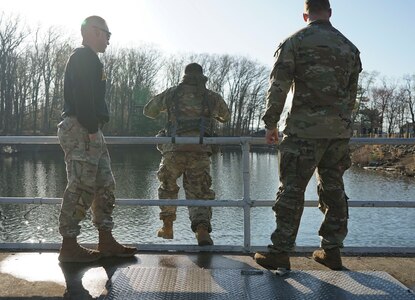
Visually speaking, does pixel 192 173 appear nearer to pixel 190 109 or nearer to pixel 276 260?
pixel 190 109

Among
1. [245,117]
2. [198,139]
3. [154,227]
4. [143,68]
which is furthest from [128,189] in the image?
[245,117]

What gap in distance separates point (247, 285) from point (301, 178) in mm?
941

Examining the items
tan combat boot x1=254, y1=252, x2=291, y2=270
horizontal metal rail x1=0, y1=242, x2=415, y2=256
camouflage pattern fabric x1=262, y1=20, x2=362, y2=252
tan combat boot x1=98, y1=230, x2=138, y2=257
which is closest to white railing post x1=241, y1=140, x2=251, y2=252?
horizontal metal rail x1=0, y1=242, x2=415, y2=256

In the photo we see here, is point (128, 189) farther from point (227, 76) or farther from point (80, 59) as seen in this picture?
point (227, 76)

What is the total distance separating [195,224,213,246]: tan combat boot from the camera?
500 centimetres

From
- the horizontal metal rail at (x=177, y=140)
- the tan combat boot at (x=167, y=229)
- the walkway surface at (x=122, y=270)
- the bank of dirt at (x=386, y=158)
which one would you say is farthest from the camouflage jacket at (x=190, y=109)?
the bank of dirt at (x=386, y=158)

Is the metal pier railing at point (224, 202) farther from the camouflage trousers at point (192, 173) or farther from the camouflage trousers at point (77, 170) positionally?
the camouflage trousers at point (192, 173)

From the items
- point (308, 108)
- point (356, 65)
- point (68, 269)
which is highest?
point (356, 65)

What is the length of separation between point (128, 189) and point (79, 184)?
64.8ft

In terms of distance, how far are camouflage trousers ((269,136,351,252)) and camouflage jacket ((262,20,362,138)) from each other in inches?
4.0

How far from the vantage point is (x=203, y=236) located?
16.7ft

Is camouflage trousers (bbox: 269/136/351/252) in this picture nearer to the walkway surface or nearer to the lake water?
the walkway surface

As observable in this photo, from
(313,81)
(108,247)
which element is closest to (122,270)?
(108,247)

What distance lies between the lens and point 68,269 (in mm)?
4051
